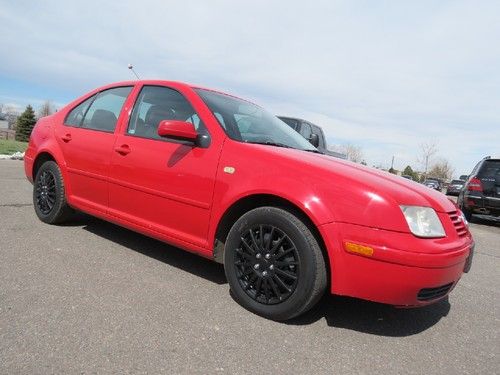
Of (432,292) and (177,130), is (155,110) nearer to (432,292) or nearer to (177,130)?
(177,130)

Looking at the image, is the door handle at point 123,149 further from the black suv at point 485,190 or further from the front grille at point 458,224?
the black suv at point 485,190

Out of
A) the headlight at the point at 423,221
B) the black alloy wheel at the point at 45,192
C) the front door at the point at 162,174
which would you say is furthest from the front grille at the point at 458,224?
the black alloy wheel at the point at 45,192

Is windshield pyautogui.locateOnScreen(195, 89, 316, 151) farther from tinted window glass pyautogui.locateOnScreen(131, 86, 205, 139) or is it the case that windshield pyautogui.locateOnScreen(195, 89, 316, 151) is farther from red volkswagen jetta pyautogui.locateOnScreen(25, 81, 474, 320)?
tinted window glass pyautogui.locateOnScreen(131, 86, 205, 139)

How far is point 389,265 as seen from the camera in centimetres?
246

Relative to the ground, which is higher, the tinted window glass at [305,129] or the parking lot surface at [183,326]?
the tinted window glass at [305,129]

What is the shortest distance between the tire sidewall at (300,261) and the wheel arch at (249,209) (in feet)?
0.32

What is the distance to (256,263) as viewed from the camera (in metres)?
2.87

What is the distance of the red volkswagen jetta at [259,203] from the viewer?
2.51 m

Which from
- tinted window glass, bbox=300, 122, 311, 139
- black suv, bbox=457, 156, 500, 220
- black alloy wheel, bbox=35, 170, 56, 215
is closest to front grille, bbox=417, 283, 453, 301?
black alloy wheel, bbox=35, 170, 56, 215

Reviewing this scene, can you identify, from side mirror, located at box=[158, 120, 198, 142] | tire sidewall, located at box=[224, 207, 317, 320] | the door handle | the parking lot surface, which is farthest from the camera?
the door handle

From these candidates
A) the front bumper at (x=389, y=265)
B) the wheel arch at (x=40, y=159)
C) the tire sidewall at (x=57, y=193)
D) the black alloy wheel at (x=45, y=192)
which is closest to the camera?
the front bumper at (x=389, y=265)

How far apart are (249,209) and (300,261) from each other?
24.3 inches

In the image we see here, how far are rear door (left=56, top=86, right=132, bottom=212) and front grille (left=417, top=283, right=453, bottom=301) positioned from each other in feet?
8.91

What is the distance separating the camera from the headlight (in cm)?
251
